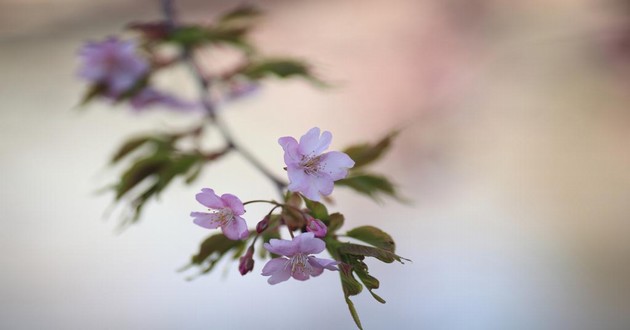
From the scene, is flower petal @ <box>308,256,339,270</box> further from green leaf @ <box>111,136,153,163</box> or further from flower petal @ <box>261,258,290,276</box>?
green leaf @ <box>111,136,153,163</box>

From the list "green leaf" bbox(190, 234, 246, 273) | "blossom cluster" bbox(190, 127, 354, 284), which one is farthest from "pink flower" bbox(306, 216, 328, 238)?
"green leaf" bbox(190, 234, 246, 273)

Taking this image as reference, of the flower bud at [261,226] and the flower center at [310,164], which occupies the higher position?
the flower center at [310,164]

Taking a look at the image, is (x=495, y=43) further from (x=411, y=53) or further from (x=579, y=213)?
(x=579, y=213)

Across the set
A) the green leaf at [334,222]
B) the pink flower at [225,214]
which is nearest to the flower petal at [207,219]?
the pink flower at [225,214]

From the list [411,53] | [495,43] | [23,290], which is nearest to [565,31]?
[495,43]

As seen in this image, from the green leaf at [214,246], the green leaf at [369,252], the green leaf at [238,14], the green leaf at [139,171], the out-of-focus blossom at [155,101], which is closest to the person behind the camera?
the green leaf at [369,252]

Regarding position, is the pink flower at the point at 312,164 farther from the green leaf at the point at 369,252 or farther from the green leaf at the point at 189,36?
the green leaf at the point at 189,36

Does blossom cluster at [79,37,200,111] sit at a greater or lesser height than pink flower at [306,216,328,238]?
greater
